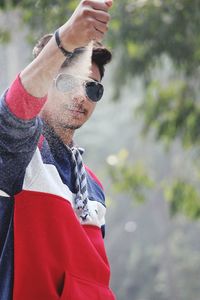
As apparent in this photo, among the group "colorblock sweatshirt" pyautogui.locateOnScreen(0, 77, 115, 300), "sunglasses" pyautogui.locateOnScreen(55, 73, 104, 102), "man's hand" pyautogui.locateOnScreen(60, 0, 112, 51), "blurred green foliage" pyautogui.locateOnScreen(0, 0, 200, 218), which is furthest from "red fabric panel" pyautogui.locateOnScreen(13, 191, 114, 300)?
"blurred green foliage" pyautogui.locateOnScreen(0, 0, 200, 218)

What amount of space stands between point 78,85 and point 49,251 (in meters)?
0.45

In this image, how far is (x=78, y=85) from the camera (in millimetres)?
2160

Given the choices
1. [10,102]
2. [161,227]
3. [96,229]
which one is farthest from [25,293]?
[161,227]

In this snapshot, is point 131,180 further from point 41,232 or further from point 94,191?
point 41,232

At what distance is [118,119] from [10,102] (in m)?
28.7

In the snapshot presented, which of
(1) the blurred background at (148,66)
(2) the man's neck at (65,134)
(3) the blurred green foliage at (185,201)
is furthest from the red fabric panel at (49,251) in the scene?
(3) the blurred green foliage at (185,201)

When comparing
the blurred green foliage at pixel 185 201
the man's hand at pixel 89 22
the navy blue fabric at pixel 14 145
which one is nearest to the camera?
the man's hand at pixel 89 22

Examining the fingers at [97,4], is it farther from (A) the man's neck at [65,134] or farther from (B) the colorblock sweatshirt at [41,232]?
(A) the man's neck at [65,134]

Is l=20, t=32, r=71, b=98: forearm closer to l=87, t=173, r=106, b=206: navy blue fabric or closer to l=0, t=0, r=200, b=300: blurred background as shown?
l=87, t=173, r=106, b=206: navy blue fabric

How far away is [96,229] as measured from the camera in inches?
A: 88.9

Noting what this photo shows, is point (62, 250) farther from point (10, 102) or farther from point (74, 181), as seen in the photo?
point (10, 102)

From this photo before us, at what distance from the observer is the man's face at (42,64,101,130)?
7.00ft

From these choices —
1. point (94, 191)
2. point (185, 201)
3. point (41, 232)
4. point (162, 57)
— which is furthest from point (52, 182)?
point (185, 201)

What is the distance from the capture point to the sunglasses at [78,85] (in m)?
2.11
